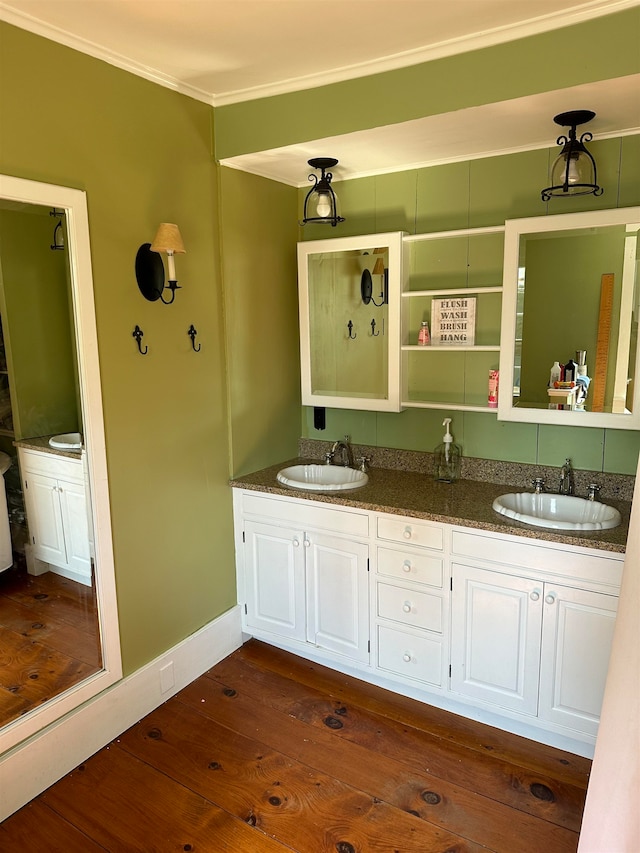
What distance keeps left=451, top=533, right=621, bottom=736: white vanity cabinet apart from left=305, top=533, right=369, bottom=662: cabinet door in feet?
1.29

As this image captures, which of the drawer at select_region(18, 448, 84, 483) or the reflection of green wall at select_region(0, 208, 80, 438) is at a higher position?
the reflection of green wall at select_region(0, 208, 80, 438)

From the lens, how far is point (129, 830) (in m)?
1.88

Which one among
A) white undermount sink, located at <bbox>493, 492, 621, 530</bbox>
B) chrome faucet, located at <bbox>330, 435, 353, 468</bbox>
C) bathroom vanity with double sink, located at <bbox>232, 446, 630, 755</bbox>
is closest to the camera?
bathroom vanity with double sink, located at <bbox>232, 446, 630, 755</bbox>

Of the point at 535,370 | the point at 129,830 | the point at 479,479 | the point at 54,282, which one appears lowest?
the point at 129,830

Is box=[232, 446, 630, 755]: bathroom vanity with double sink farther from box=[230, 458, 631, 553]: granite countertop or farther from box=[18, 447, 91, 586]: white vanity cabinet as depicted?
box=[18, 447, 91, 586]: white vanity cabinet

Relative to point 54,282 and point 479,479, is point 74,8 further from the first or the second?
point 479,479

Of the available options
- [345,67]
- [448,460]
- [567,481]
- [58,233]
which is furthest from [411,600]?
[345,67]

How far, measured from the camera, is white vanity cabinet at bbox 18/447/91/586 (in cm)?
198

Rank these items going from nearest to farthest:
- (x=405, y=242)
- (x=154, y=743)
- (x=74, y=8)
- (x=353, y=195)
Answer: (x=74, y=8) → (x=154, y=743) → (x=405, y=242) → (x=353, y=195)

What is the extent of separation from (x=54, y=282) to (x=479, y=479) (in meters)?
1.88

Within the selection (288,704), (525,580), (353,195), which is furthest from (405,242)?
(288,704)

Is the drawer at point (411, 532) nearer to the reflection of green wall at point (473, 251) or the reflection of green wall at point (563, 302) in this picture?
the reflection of green wall at point (473, 251)

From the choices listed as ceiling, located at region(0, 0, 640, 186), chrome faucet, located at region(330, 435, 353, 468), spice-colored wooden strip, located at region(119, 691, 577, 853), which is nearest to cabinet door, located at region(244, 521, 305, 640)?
spice-colored wooden strip, located at region(119, 691, 577, 853)

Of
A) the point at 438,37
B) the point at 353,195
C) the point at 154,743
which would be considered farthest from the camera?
the point at 353,195
